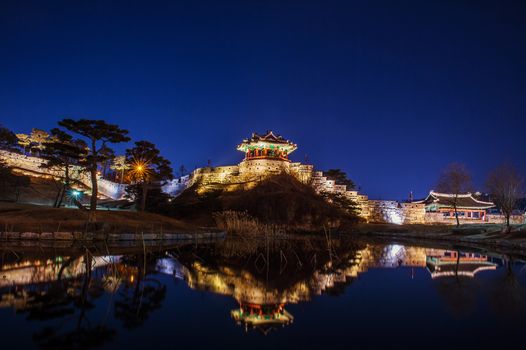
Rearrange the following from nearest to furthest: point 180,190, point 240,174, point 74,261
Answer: point 74,261 < point 240,174 < point 180,190

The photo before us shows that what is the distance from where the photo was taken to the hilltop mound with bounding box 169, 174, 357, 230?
123ft

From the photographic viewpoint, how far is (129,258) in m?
13.9

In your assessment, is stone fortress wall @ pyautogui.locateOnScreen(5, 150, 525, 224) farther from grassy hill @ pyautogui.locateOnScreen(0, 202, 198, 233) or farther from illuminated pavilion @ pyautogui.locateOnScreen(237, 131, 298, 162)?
grassy hill @ pyautogui.locateOnScreen(0, 202, 198, 233)

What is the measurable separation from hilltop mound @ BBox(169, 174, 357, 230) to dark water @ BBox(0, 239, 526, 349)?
24.2 meters

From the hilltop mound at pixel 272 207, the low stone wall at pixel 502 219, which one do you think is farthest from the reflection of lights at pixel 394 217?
the low stone wall at pixel 502 219

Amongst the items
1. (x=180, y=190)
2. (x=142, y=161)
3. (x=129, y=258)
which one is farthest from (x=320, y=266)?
(x=180, y=190)

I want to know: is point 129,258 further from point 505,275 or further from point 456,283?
point 505,275

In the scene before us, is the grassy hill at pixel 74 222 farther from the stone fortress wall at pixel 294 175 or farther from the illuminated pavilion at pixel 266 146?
the illuminated pavilion at pixel 266 146

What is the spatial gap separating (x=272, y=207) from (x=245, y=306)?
3019 cm

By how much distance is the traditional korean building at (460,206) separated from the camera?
50938 millimetres

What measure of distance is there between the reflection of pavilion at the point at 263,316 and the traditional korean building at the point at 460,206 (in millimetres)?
50427

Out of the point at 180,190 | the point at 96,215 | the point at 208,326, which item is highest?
the point at 180,190

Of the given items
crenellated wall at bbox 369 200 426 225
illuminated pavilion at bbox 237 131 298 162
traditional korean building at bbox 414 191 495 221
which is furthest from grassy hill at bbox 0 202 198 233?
traditional korean building at bbox 414 191 495 221

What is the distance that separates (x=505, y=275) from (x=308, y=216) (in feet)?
86.5
